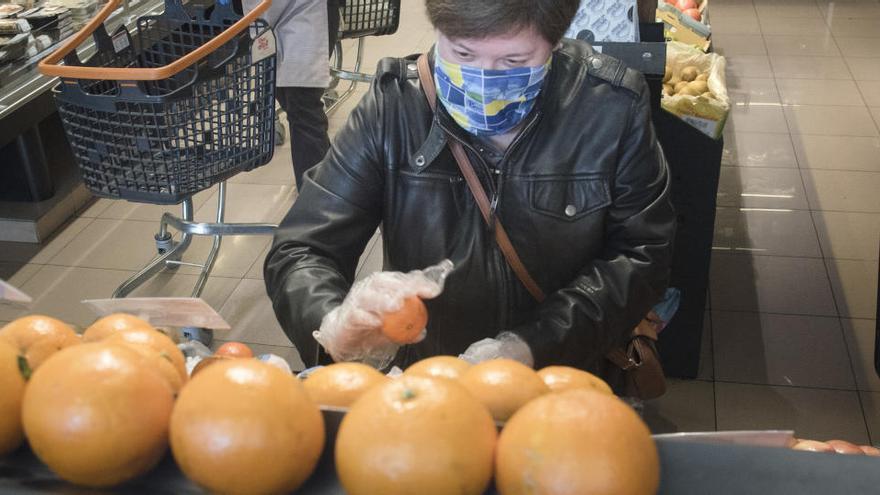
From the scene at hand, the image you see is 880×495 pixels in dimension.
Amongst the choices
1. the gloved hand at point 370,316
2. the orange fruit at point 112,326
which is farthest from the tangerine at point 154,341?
the gloved hand at point 370,316

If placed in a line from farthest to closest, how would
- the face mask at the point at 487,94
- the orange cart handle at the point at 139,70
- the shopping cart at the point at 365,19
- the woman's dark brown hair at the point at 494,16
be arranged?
the shopping cart at the point at 365,19
the orange cart handle at the point at 139,70
the face mask at the point at 487,94
the woman's dark brown hair at the point at 494,16

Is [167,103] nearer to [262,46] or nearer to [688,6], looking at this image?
[262,46]

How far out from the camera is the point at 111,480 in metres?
0.86

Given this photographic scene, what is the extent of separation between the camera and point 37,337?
1064mm

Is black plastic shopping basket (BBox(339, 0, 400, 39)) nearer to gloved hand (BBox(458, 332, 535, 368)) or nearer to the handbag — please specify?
the handbag

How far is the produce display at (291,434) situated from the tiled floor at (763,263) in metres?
1.84

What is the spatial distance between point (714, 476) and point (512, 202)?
43.9 inches

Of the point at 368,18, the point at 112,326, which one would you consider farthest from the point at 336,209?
the point at 368,18

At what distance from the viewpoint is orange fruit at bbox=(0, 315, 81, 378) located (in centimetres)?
104

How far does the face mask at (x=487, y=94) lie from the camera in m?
1.79

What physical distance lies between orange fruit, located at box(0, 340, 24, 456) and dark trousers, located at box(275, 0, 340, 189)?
10.7ft

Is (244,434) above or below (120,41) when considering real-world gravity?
above

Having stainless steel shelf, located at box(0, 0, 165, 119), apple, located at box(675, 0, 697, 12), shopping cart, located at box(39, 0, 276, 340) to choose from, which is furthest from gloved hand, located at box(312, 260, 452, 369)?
apple, located at box(675, 0, 697, 12)

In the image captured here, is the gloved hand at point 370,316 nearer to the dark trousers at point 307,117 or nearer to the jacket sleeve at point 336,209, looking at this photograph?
the jacket sleeve at point 336,209
